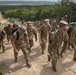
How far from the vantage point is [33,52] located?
11.8 meters

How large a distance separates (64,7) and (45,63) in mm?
28655

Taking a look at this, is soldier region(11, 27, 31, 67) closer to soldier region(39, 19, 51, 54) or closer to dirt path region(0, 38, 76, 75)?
dirt path region(0, 38, 76, 75)

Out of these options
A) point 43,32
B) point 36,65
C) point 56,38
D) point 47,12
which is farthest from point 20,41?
point 47,12

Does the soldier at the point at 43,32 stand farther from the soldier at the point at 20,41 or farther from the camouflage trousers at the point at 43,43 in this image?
the soldier at the point at 20,41

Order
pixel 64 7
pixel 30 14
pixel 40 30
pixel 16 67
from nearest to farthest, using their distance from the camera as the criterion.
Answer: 1. pixel 16 67
2. pixel 40 30
3. pixel 64 7
4. pixel 30 14

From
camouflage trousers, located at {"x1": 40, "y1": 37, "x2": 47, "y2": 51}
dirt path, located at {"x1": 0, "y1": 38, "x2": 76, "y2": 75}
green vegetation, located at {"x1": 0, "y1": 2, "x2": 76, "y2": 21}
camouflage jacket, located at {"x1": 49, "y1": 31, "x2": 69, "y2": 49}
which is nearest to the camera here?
camouflage jacket, located at {"x1": 49, "y1": 31, "x2": 69, "y2": 49}

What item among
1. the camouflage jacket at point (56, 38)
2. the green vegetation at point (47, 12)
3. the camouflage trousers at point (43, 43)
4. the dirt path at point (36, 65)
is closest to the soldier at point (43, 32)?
the camouflage trousers at point (43, 43)

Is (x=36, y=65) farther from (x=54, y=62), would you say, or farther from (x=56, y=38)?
(x=56, y=38)

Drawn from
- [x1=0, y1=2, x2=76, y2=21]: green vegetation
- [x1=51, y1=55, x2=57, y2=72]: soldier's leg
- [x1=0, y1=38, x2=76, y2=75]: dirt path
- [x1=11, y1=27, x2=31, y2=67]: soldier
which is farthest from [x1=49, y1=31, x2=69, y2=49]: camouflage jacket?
[x1=0, y1=2, x2=76, y2=21]: green vegetation

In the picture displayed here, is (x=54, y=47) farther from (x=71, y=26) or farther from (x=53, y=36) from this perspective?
(x=71, y=26)

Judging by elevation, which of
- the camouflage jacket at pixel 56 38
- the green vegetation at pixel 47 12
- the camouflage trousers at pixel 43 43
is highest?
the camouflage jacket at pixel 56 38

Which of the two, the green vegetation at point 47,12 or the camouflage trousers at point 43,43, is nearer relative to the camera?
the camouflage trousers at point 43,43

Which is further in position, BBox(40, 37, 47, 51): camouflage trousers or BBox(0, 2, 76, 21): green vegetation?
BBox(0, 2, 76, 21): green vegetation

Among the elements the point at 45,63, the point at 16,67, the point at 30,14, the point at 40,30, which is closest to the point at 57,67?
the point at 45,63
